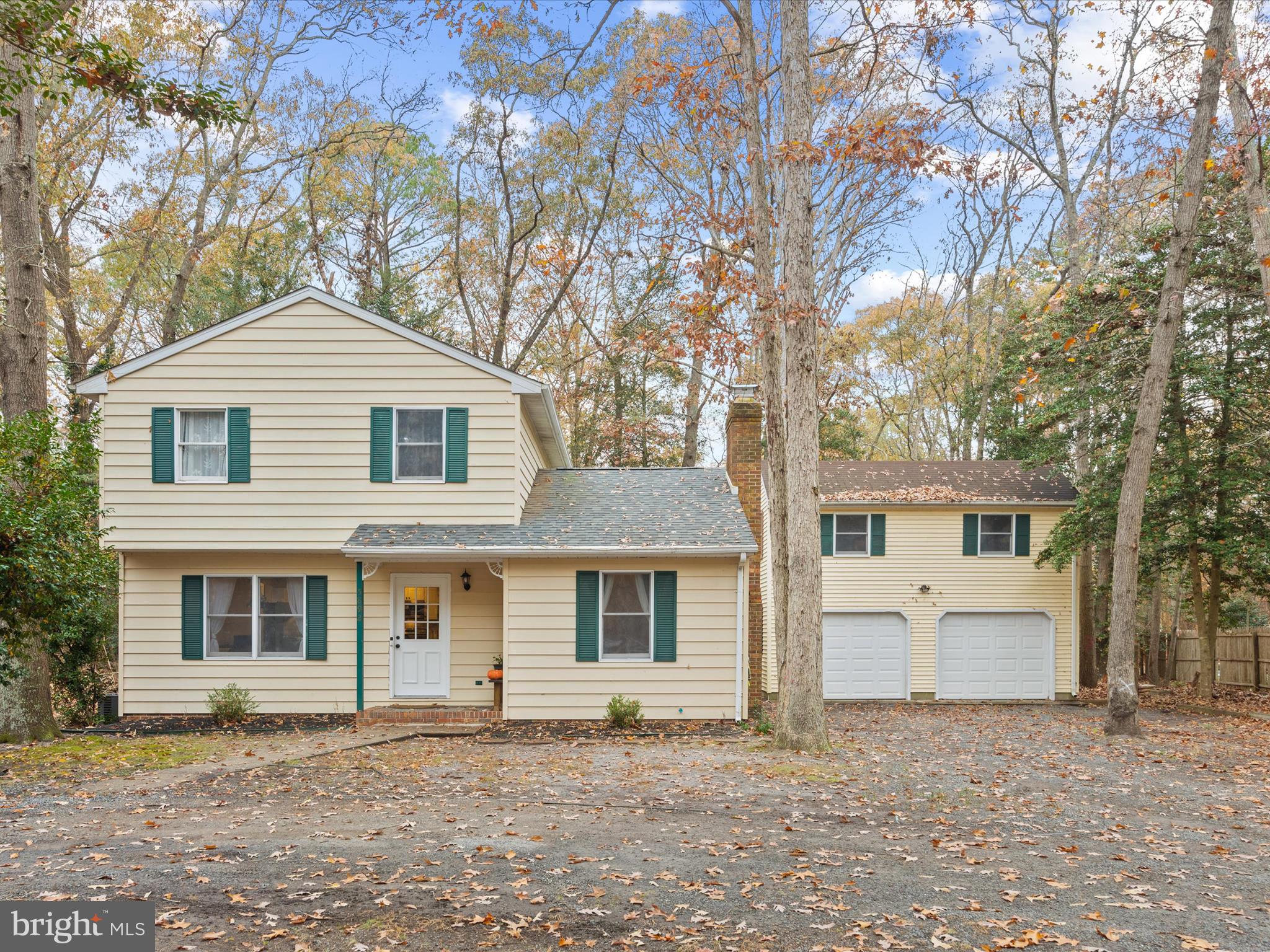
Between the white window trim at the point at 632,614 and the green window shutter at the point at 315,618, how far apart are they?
4.42 metres

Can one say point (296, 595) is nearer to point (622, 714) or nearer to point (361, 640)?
point (361, 640)

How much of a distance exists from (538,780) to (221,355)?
9.11 metres

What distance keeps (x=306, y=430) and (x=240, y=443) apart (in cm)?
104

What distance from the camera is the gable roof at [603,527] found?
14227 millimetres

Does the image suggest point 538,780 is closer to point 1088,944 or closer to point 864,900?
point 864,900

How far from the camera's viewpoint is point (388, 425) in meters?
15.0

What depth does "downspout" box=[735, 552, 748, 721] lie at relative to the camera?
14766 mm

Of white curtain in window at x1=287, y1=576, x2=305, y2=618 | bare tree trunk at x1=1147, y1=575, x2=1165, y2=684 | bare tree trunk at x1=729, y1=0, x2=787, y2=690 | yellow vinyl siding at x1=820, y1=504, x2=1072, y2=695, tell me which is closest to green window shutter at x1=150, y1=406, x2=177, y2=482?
white curtain in window at x1=287, y1=576, x2=305, y2=618

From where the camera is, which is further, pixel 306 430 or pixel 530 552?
pixel 306 430

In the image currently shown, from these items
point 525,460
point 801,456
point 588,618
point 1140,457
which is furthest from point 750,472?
point 1140,457

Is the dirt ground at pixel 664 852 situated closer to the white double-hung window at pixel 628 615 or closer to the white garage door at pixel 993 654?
the white double-hung window at pixel 628 615

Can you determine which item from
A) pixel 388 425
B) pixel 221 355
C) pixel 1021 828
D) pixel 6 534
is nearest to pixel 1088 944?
pixel 1021 828

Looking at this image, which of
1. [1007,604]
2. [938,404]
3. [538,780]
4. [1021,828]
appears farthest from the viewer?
[938,404]

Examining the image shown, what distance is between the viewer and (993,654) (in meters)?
22.1
